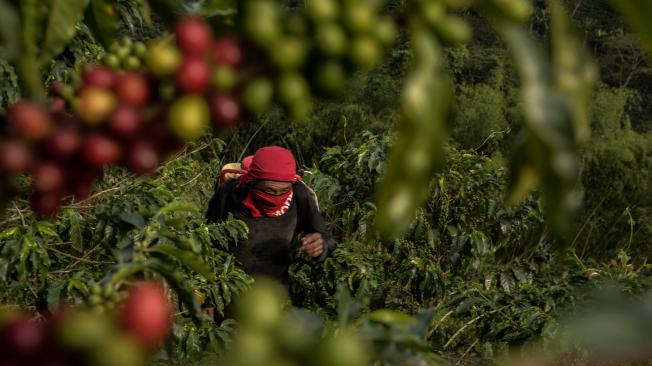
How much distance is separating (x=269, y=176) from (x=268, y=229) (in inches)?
14.5

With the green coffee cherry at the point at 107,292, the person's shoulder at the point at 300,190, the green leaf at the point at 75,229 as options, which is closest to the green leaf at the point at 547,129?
the green coffee cherry at the point at 107,292

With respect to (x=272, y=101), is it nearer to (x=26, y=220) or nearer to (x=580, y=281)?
(x=26, y=220)

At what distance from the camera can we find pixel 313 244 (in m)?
4.29

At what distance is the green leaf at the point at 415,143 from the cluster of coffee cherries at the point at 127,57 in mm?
258

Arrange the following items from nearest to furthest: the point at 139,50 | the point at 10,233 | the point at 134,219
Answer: the point at 139,50 → the point at 134,219 → the point at 10,233

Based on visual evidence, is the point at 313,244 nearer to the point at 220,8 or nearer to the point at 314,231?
the point at 314,231

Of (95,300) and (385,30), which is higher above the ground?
(385,30)

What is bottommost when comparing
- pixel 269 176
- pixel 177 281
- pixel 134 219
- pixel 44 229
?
pixel 269 176

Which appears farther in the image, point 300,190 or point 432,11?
point 300,190

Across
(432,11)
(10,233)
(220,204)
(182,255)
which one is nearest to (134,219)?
(182,255)

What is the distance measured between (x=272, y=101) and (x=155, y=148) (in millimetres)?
113

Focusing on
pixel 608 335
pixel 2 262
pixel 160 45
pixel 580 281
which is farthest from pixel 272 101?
pixel 580 281

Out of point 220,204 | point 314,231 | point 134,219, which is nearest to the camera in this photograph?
point 134,219

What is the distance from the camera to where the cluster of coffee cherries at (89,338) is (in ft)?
1.54
